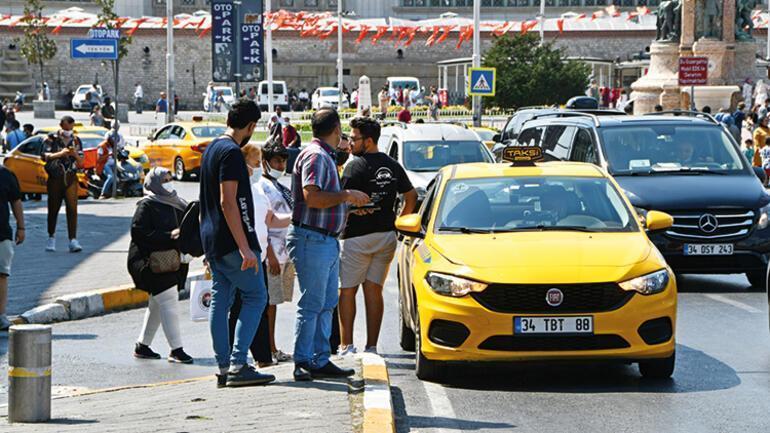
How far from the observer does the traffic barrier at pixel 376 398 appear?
770 cm

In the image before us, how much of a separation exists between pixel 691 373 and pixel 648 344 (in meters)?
0.81

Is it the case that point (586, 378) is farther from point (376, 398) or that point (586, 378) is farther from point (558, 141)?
point (558, 141)

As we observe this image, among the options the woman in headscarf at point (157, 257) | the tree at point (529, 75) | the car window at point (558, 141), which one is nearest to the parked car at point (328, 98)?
the tree at point (529, 75)

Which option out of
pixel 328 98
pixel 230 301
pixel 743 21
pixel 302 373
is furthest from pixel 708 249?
pixel 328 98

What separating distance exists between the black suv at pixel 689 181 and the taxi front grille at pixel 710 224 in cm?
1

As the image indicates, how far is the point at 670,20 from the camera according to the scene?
4828cm

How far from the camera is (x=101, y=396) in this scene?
959 centimetres

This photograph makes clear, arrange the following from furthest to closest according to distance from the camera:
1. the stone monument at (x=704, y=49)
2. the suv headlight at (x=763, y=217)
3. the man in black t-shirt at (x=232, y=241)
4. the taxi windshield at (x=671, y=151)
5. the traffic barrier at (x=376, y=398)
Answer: the stone monument at (x=704, y=49) < the taxi windshield at (x=671, y=151) < the suv headlight at (x=763, y=217) < the man in black t-shirt at (x=232, y=241) < the traffic barrier at (x=376, y=398)

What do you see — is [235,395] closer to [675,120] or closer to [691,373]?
[691,373]

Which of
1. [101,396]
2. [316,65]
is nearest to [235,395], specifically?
[101,396]

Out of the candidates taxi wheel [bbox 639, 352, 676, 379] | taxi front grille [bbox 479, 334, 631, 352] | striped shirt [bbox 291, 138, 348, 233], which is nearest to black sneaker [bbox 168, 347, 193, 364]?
striped shirt [bbox 291, 138, 348, 233]

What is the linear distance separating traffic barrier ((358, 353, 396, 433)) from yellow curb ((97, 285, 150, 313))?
5950 millimetres

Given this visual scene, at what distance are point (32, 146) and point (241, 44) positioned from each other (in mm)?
11148

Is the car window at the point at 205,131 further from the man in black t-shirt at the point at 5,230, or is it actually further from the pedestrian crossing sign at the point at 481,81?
the man in black t-shirt at the point at 5,230
